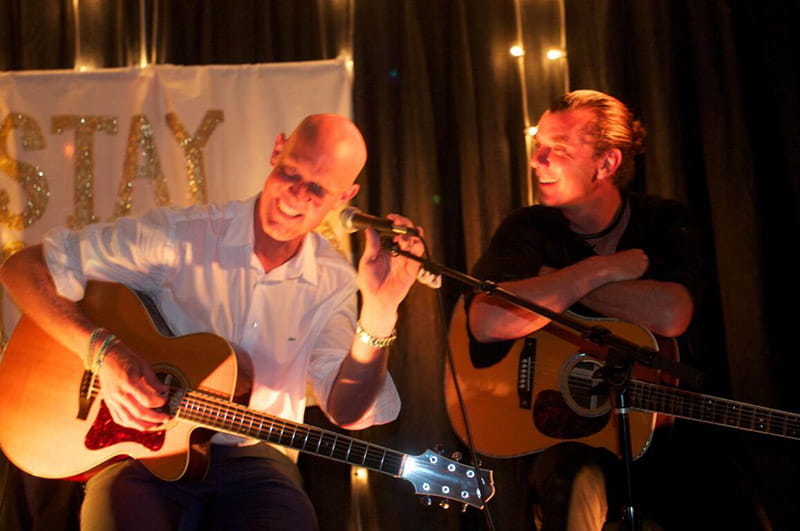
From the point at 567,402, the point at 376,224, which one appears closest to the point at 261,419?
Answer: the point at 376,224

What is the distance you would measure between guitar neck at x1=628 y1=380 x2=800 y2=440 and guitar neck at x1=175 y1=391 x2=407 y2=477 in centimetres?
94

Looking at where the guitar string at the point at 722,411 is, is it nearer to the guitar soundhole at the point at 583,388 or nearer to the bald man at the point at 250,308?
the guitar soundhole at the point at 583,388

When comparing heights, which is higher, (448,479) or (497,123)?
(497,123)

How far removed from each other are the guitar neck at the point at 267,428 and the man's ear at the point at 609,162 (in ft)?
4.81

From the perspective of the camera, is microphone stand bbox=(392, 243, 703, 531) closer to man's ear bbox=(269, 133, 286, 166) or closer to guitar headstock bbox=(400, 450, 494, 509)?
guitar headstock bbox=(400, 450, 494, 509)

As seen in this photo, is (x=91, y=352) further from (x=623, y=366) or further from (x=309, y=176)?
(x=623, y=366)

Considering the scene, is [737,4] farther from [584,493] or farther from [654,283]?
[584,493]

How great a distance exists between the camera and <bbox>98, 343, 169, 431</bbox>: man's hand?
250cm

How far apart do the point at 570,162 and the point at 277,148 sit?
4.01 feet

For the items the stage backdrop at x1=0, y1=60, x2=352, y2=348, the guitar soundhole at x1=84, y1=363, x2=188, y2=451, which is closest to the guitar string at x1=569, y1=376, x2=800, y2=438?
the stage backdrop at x1=0, y1=60, x2=352, y2=348

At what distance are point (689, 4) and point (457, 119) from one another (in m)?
1.17

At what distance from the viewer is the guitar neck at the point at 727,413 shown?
257 centimetres

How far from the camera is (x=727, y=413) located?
8.46 ft

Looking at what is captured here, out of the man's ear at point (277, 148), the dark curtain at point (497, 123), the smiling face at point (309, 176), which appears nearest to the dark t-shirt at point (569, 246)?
the dark curtain at point (497, 123)
